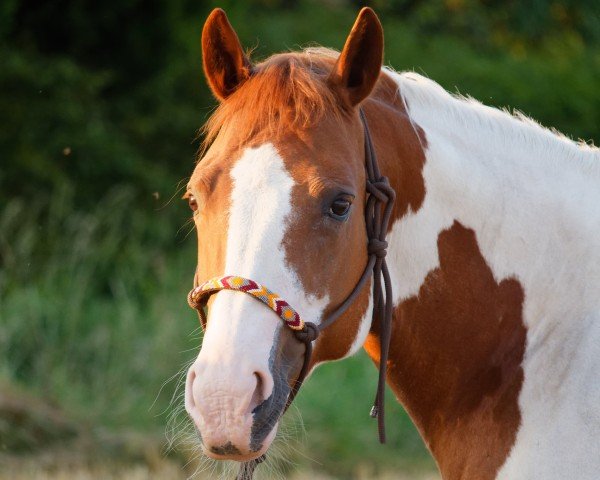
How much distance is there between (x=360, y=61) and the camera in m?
2.49

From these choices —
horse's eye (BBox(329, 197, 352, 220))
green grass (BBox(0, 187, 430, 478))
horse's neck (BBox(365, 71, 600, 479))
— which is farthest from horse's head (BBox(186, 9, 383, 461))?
green grass (BBox(0, 187, 430, 478))

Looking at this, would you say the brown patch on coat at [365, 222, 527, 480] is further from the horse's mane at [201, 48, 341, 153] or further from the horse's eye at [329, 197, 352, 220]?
the horse's mane at [201, 48, 341, 153]

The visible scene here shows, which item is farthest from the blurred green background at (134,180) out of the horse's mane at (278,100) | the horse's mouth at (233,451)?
the horse's mouth at (233,451)

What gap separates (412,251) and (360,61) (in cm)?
56

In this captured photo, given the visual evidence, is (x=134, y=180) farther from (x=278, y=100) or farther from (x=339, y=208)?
(x=339, y=208)

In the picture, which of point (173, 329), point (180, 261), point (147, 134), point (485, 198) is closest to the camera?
point (485, 198)

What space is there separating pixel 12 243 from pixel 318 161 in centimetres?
577

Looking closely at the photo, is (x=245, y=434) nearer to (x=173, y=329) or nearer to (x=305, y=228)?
(x=305, y=228)

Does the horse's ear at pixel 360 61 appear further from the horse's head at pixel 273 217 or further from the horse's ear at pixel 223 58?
the horse's ear at pixel 223 58

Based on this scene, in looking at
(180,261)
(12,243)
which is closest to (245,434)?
(12,243)

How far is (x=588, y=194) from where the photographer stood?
2637 mm

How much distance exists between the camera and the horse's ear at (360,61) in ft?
8.00

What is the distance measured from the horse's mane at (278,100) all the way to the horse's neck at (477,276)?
233 mm

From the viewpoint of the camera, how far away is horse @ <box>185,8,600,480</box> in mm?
2229
